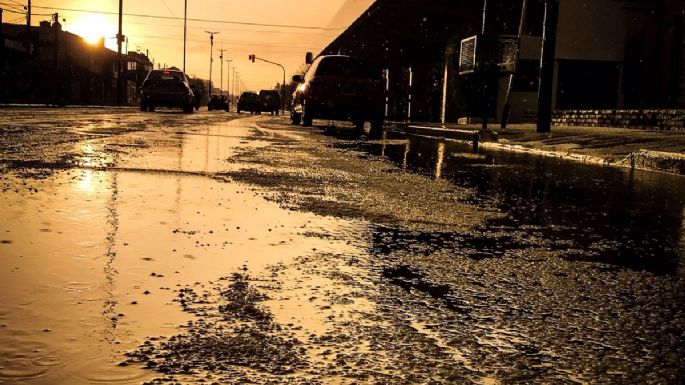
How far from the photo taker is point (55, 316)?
226cm

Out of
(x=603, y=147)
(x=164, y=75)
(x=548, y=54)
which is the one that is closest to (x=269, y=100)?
(x=164, y=75)

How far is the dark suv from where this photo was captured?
29.8m

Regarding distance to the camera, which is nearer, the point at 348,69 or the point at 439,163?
the point at 439,163

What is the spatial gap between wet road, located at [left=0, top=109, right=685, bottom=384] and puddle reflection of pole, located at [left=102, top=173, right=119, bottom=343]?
1cm

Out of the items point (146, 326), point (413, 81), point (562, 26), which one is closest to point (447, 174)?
point (146, 326)

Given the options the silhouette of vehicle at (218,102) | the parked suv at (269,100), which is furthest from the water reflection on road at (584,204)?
the silhouette of vehicle at (218,102)

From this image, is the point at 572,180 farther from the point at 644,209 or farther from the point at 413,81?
the point at 413,81

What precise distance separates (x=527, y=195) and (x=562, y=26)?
2056cm

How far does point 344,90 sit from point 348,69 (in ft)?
2.21

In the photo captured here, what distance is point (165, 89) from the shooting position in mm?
30188

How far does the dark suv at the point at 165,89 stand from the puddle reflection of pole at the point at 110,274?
26276 mm

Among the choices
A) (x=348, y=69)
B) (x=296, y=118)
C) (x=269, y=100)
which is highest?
(x=348, y=69)

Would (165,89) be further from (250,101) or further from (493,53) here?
(250,101)

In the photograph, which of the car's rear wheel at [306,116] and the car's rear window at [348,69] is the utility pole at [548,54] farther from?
the car's rear wheel at [306,116]
